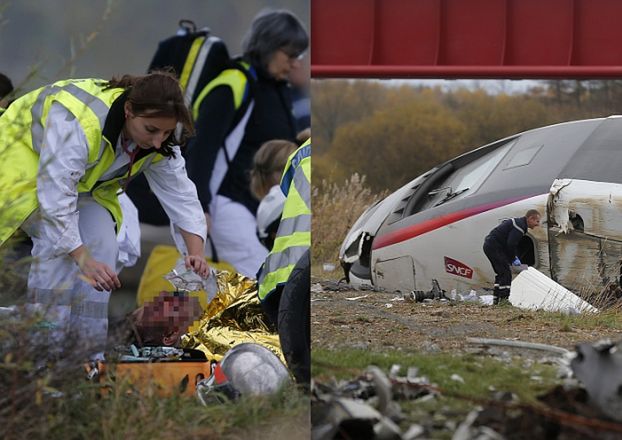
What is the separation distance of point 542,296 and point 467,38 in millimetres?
1312

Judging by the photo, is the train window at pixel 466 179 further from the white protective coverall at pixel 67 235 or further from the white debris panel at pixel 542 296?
the white protective coverall at pixel 67 235

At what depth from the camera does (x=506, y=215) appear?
211 inches

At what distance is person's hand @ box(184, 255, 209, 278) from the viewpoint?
5.68 meters

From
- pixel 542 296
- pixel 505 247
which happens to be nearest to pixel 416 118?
pixel 505 247

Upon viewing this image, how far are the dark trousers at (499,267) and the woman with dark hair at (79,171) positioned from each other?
1637 millimetres

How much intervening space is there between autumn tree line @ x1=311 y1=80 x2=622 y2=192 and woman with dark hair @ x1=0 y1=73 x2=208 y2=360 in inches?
30.3

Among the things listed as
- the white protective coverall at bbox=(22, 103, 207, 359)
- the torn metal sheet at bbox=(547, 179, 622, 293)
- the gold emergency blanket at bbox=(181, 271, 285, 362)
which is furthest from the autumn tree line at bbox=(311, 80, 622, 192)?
the white protective coverall at bbox=(22, 103, 207, 359)

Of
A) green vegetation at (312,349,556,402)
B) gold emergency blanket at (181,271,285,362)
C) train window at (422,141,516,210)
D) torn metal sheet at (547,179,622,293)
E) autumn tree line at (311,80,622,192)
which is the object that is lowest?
green vegetation at (312,349,556,402)

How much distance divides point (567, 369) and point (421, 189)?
1138 millimetres

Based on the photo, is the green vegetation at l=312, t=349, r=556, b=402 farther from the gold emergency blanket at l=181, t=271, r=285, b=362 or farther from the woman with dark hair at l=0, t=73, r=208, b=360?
the woman with dark hair at l=0, t=73, r=208, b=360

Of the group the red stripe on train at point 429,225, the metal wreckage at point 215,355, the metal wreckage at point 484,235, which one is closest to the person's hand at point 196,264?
the metal wreckage at point 215,355

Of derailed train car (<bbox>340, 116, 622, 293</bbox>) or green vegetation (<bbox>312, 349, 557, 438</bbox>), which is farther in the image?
derailed train car (<bbox>340, 116, 622, 293</bbox>)

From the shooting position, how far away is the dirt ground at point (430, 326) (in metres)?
5.30

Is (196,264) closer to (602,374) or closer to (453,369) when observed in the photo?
(453,369)
